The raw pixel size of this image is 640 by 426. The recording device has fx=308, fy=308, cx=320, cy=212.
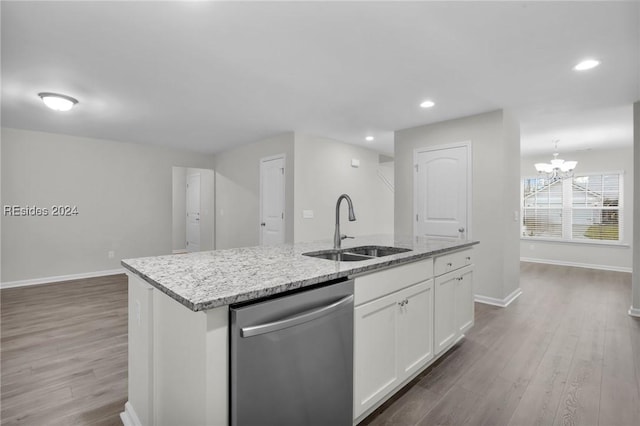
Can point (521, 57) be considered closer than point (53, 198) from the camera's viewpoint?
Yes

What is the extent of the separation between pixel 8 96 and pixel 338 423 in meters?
4.55

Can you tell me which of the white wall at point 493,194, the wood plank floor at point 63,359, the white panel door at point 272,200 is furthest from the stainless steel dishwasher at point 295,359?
the white panel door at point 272,200

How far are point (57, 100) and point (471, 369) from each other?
15.3ft

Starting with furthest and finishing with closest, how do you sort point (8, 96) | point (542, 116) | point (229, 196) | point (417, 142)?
point (229, 196), point (417, 142), point (542, 116), point (8, 96)

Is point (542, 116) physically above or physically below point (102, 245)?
above

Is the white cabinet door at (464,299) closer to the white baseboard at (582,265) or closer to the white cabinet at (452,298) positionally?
the white cabinet at (452,298)

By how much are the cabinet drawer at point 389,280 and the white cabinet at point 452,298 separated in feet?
0.67

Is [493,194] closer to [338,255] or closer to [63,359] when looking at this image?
[338,255]

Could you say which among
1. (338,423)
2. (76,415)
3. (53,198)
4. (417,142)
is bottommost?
(76,415)

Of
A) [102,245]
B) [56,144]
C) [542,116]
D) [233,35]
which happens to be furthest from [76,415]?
[542,116]

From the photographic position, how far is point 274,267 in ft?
5.03

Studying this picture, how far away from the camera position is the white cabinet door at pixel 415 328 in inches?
73.5

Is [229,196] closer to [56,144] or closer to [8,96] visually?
[56,144]

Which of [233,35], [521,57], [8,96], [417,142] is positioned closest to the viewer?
[233,35]
